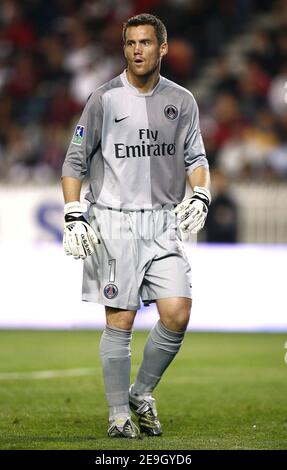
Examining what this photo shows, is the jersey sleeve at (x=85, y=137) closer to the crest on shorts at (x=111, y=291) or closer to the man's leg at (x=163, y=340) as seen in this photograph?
the crest on shorts at (x=111, y=291)

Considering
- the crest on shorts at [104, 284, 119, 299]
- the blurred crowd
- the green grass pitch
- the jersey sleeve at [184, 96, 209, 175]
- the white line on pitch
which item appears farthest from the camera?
the blurred crowd

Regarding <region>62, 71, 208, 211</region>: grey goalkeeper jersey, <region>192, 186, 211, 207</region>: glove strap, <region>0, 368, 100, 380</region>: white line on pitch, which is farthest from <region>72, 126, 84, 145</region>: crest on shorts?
<region>0, 368, 100, 380</region>: white line on pitch

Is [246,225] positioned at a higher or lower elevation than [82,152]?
lower

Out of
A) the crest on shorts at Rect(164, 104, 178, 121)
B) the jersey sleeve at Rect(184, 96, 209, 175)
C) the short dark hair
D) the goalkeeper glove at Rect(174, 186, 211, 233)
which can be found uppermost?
the short dark hair

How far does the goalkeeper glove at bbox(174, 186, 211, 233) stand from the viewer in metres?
6.41

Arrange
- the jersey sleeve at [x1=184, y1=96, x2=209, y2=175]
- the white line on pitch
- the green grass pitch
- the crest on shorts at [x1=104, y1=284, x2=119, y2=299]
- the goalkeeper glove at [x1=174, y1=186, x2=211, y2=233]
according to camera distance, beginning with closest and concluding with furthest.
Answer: the green grass pitch → the crest on shorts at [x1=104, y1=284, x2=119, y2=299] → the goalkeeper glove at [x1=174, y1=186, x2=211, y2=233] → the jersey sleeve at [x1=184, y1=96, x2=209, y2=175] → the white line on pitch

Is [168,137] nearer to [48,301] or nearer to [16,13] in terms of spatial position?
[48,301]

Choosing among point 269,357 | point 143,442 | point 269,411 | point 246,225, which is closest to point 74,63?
point 246,225

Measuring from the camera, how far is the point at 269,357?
11.6 m

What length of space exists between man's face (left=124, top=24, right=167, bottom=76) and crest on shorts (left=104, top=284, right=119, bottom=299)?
4.04ft

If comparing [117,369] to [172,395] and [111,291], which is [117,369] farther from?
[172,395]

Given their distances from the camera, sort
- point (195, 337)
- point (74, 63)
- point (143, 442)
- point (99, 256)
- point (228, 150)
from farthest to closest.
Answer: point (74, 63), point (228, 150), point (195, 337), point (99, 256), point (143, 442)

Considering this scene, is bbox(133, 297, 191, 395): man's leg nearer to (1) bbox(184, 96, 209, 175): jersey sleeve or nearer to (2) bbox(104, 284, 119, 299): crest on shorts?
(2) bbox(104, 284, 119, 299): crest on shorts

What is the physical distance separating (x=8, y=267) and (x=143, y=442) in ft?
26.9
